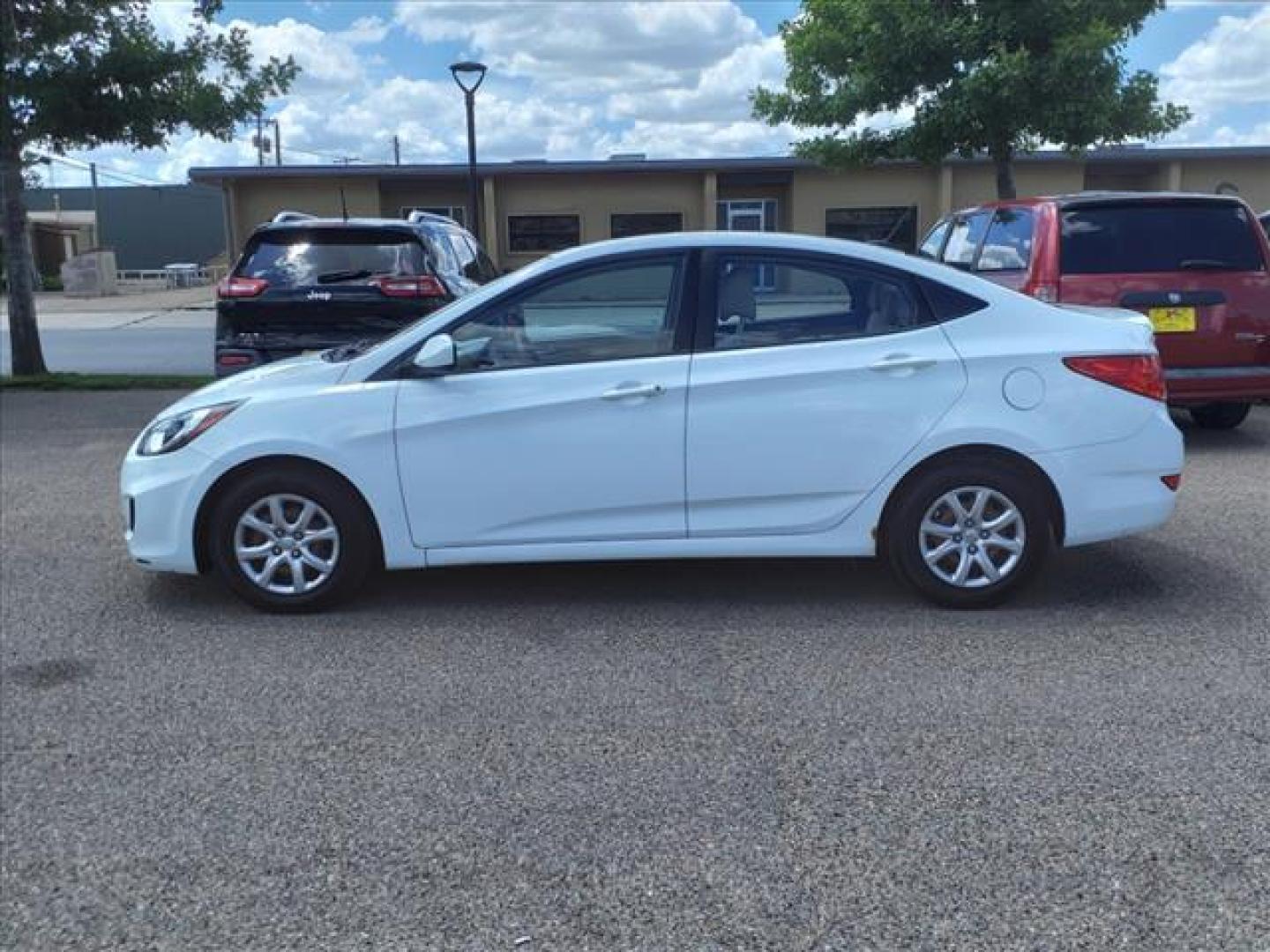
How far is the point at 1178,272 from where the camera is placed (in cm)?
826

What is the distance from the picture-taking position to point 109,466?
345 inches

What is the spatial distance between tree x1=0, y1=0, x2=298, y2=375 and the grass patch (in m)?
0.99

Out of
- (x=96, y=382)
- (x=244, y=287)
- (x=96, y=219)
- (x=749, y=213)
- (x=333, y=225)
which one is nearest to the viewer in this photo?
(x=244, y=287)

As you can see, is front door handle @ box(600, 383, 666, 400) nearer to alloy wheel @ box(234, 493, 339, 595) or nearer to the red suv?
alloy wheel @ box(234, 493, 339, 595)

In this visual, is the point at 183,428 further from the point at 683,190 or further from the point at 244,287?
the point at 683,190

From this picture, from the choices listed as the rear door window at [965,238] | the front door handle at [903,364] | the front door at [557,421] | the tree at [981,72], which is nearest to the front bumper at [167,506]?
the front door at [557,421]

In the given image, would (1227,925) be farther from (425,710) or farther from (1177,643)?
(425,710)

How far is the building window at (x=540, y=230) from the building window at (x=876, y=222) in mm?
6281

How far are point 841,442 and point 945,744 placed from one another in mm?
1558

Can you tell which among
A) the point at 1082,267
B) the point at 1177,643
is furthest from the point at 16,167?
the point at 1177,643

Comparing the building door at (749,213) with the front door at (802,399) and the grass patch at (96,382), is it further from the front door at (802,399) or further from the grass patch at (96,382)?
the front door at (802,399)

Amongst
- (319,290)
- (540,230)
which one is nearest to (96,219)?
(540,230)

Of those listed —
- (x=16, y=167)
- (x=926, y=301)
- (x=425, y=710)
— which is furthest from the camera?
(x=16, y=167)

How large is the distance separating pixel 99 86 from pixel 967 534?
10606 mm
